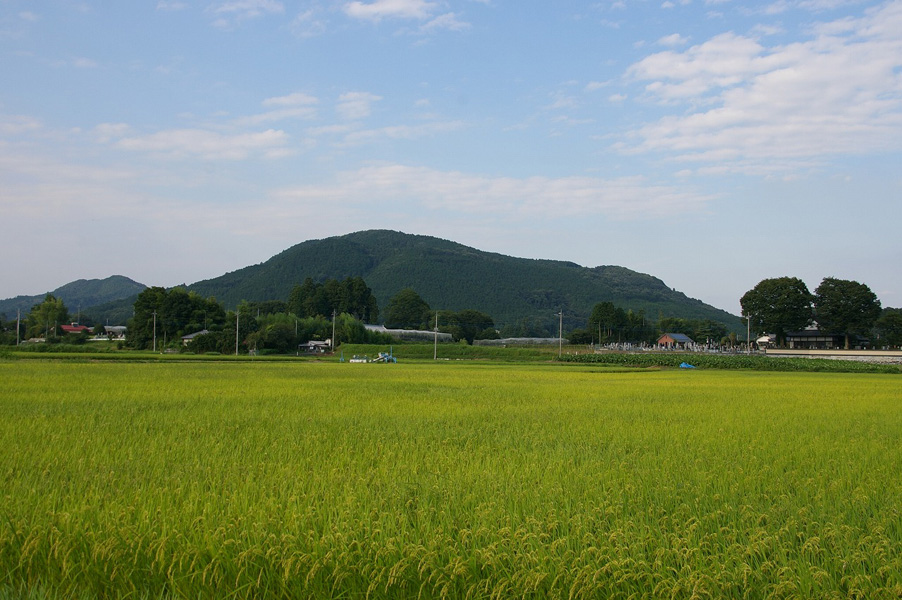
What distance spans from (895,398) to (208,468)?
61.2ft

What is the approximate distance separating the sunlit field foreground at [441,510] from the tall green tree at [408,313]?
103232mm

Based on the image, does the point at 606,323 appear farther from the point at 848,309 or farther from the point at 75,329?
the point at 75,329

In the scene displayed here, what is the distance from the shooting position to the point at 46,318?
286 ft

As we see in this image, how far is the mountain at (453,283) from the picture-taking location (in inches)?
6093

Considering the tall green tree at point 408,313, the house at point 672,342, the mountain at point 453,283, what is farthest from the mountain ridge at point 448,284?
the house at point 672,342

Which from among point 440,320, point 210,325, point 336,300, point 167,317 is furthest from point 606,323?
point 167,317

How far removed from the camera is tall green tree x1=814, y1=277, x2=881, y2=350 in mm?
73750

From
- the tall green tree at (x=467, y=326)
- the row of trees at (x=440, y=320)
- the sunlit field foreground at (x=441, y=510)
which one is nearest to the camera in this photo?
the sunlit field foreground at (x=441, y=510)

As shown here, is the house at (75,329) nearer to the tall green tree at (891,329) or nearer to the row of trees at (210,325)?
the row of trees at (210,325)

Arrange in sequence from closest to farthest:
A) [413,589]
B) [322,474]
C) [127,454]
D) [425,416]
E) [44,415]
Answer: [413,589] → [322,474] → [127,454] → [44,415] → [425,416]

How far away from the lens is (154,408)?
1201 centimetres

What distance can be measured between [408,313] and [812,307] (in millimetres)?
62026

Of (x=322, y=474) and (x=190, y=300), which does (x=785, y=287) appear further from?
(x=322, y=474)

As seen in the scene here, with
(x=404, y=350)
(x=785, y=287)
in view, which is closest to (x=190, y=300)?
(x=404, y=350)
